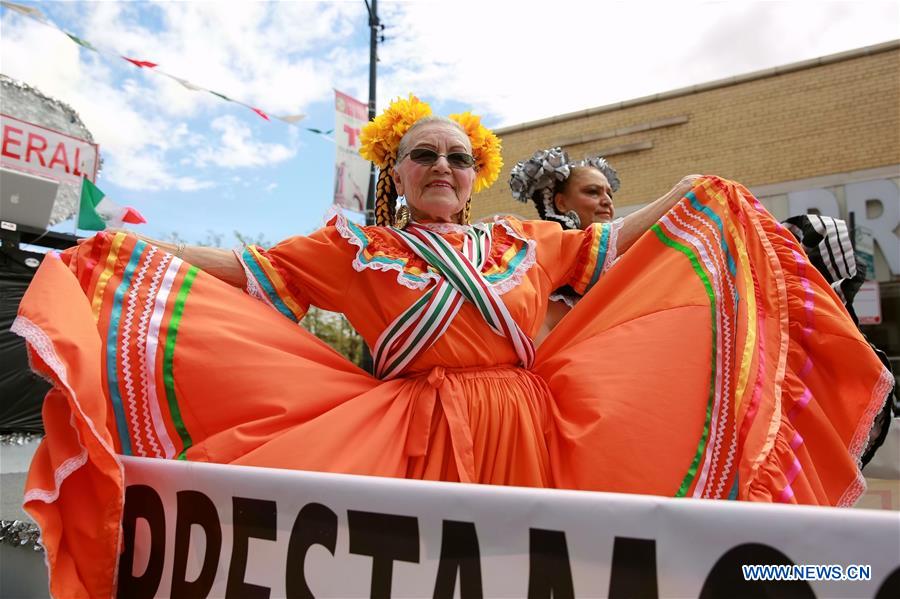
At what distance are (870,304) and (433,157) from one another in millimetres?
11160

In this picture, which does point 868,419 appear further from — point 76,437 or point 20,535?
point 20,535

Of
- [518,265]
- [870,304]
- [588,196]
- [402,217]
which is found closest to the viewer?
[518,265]

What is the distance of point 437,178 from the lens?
2109mm

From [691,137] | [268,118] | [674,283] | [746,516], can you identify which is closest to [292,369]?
[674,283]

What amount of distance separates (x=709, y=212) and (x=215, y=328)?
149 centimetres

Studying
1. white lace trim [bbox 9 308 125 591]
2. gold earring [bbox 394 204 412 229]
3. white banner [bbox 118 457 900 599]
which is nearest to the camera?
white banner [bbox 118 457 900 599]

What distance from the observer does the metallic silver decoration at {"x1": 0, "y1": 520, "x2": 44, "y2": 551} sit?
6.05 ft

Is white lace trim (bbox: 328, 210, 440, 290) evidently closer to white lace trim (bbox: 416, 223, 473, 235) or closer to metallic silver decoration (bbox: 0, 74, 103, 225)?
white lace trim (bbox: 416, 223, 473, 235)

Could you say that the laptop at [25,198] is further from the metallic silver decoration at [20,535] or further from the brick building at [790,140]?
the brick building at [790,140]

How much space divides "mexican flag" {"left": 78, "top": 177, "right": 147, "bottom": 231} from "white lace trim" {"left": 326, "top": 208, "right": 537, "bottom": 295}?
520cm

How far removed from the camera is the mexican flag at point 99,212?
20.6ft

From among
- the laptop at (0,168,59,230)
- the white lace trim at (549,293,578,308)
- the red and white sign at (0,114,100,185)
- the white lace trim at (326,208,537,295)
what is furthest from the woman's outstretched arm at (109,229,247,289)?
the red and white sign at (0,114,100,185)

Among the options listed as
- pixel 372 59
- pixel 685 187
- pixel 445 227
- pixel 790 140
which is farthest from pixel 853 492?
pixel 790 140

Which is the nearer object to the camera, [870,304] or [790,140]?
[870,304]
